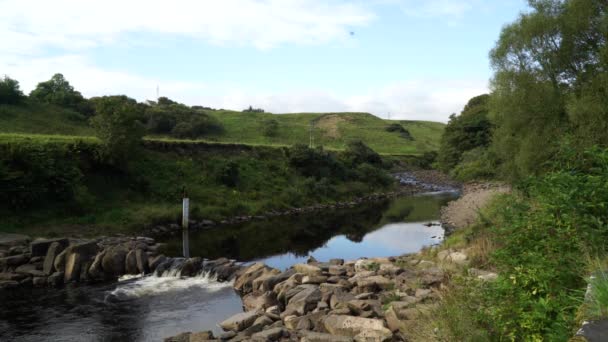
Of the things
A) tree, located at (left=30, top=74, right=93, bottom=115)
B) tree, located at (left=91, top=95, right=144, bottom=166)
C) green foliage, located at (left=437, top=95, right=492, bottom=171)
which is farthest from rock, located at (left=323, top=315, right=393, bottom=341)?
green foliage, located at (left=437, top=95, right=492, bottom=171)

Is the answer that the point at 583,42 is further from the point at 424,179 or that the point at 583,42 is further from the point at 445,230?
the point at 424,179

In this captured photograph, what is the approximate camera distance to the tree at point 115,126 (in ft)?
104

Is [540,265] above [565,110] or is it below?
below

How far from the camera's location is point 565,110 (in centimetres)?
2284

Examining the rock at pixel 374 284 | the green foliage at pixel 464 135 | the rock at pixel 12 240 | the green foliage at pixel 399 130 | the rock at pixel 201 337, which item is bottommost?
the rock at pixel 201 337

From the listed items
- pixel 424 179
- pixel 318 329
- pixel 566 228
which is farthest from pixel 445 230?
pixel 424 179

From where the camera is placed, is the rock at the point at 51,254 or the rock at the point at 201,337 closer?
the rock at the point at 201,337

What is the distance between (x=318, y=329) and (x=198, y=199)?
84.0 ft

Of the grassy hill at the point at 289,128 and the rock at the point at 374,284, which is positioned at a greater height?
the grassy hill at the point at 289,128

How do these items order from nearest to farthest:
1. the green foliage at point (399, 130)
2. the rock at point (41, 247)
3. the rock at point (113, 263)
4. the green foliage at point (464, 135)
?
the rock at point (113, 263) < the rock at point (41, 247) < the green foliage at point (464, 135) < the green foliage at point (399, 130)

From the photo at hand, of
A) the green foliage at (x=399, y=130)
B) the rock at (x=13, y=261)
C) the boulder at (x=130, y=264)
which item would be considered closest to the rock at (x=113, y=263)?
the boulder at (x=130, y=264)

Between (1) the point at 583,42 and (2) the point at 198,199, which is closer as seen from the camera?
(1) the point at 583,42

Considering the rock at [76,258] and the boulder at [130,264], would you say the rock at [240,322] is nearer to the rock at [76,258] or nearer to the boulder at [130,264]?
the boulder at [130,264]

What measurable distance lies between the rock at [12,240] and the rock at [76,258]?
395 centimetres
